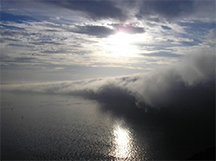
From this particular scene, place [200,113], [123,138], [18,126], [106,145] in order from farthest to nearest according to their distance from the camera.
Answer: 1. [200,113]
2. [18,126]
3. [123,138]
4. [106,145]

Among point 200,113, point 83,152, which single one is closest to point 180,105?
point 200,113

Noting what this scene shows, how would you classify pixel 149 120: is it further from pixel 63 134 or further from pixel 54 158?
pixel 54 158

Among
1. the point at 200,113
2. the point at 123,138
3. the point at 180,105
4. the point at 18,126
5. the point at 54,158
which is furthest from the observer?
the point at 180,105

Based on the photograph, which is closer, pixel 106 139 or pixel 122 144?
pixel 122 144

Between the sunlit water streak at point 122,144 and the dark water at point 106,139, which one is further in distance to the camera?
the sunlit water streak at point 122,144

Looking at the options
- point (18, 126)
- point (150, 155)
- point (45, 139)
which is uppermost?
point (150, 155)

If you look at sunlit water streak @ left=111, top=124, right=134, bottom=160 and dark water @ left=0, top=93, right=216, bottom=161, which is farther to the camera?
sunlit water streak @ left=111, top=124, right=134, bottom=160

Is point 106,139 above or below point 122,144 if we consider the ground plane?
below

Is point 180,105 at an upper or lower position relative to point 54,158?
lower

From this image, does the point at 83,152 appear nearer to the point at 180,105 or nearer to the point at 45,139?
the point at 45,139

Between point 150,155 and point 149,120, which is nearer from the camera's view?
point 150,155
